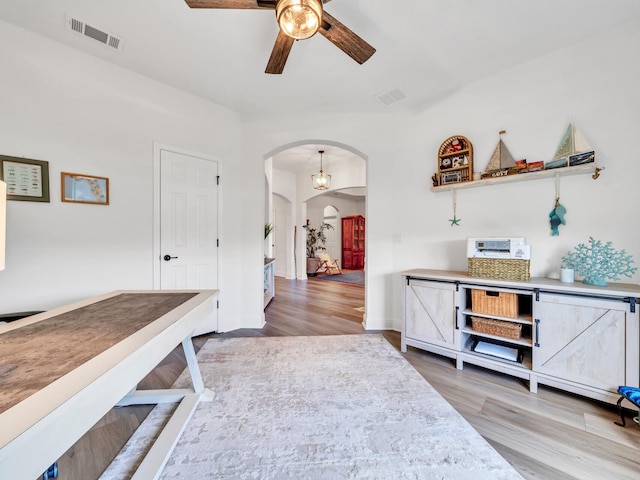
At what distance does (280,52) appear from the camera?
189 cm

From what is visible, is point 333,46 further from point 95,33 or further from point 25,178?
point 25,178

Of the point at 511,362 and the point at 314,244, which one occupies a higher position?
the point at 314,244

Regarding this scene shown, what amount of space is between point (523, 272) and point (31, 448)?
283 cm

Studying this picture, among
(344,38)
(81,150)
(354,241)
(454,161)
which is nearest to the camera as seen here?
(344,38)

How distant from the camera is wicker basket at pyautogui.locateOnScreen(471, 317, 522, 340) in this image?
221 centimetres

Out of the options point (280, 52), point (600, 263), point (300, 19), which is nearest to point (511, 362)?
point (600, 263)

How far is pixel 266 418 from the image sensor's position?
5.70ft

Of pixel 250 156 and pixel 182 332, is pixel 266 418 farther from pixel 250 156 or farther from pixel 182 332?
pixel 250 156

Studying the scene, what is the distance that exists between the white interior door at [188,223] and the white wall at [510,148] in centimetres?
85

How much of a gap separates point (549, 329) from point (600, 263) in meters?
0.62

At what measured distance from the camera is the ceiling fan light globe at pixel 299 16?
56.2 inches

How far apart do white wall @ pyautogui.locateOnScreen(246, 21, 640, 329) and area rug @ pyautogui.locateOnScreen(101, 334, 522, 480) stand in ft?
4.45

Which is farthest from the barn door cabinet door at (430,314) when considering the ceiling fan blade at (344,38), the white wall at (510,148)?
the ceiling fan blade at (344,38)

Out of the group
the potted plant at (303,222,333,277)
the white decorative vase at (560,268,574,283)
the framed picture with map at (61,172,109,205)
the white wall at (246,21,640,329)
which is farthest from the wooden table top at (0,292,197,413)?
the potted plant at (303,222,333,277)
